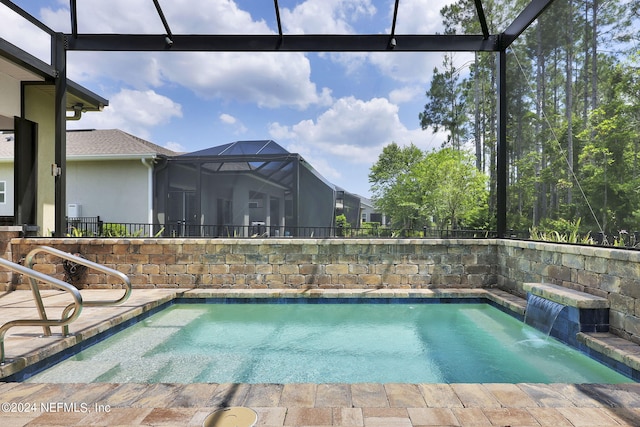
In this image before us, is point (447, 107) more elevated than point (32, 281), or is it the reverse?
point (447, 107)

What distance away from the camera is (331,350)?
11.9 ft

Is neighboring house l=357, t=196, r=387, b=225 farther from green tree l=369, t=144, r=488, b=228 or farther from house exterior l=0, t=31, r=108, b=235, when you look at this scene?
house exterior l=0, t=31, r=108, b=235

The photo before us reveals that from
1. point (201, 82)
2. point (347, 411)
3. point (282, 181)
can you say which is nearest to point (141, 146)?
point (201, 82)

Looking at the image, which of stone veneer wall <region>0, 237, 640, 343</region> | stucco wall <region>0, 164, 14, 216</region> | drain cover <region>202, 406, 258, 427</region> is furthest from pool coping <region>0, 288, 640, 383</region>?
stucco wall <region>0, 164, 14, 216</region>

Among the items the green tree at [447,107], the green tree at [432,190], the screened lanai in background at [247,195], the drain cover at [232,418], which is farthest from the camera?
the green tree at [447,107]

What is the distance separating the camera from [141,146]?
968cm

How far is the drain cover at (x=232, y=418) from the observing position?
6.10ft

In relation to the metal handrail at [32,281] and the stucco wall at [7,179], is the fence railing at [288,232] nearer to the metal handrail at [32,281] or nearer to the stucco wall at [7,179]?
the stucco wall at [7,179]

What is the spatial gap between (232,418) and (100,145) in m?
9.95

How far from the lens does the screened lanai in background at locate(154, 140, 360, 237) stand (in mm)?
7191

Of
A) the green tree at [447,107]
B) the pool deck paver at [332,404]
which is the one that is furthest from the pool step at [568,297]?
the green tree at [447,107]

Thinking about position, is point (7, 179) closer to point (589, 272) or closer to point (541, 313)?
point (541, 313)

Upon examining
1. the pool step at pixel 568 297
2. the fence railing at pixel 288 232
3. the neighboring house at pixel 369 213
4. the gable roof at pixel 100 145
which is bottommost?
the pool step at pixel 568 297

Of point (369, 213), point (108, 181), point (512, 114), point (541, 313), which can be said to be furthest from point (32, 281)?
point (369, 213)
